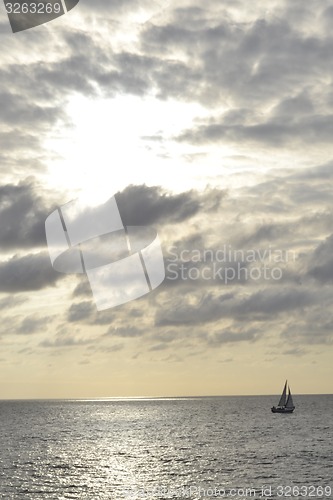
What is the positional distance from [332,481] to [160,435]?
8937 cm

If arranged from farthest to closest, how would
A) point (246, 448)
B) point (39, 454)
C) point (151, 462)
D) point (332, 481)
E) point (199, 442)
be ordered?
point (199, 442), point (246, 448), point (39, 454), point (151, 462), point (332, 481)

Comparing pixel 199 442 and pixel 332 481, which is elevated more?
pixel 199 442

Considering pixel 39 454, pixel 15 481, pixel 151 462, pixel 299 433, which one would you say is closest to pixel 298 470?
pixel 151 462

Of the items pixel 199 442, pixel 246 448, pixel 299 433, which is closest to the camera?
pixel 246 448

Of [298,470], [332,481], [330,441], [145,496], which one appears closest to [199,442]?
[330,441]

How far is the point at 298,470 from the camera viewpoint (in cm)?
9344

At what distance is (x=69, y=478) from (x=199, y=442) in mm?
58568

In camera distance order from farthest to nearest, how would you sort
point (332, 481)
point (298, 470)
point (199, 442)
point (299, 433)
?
point (299, 433), point (199, 442), point (298, 470), point (332, 481)

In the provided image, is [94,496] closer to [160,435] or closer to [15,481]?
[15,481]

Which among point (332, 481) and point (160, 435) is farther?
point (160, 435)

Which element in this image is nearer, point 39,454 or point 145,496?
point 145,496

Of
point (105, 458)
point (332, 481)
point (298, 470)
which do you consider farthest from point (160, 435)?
point (332, 481)

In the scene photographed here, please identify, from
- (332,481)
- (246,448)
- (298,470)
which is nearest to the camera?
(332,481)

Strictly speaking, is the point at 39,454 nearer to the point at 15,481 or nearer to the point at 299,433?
the point at 15,481
